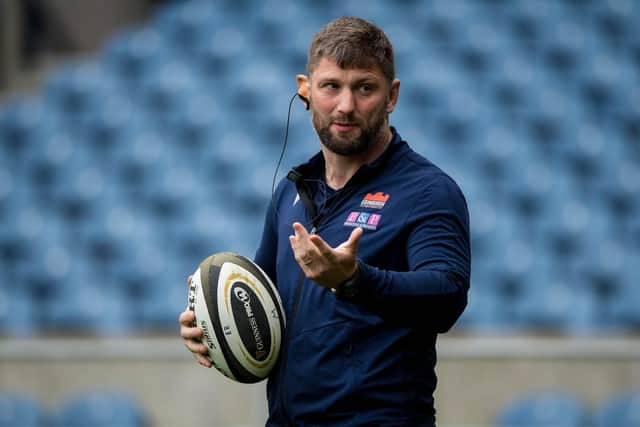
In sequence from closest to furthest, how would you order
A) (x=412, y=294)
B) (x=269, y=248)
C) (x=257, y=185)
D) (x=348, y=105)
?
(x=412, y=294) → (x=348, y=105) → (x=269, y=248) → (x=257, y=185)

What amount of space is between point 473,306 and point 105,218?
3.48 m

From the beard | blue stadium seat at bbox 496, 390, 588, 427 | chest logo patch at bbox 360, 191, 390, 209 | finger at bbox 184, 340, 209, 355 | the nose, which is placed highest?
the nose

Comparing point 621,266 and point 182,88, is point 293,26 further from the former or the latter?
point 621,266

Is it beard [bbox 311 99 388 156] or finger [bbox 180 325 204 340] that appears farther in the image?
finger [bbox 180 325 204 340]

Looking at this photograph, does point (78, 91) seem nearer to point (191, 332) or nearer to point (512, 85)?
point (512, 85)

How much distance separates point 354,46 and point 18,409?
16.6 ft

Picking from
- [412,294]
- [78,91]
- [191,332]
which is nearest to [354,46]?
[412,294]

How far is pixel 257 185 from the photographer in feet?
27.9

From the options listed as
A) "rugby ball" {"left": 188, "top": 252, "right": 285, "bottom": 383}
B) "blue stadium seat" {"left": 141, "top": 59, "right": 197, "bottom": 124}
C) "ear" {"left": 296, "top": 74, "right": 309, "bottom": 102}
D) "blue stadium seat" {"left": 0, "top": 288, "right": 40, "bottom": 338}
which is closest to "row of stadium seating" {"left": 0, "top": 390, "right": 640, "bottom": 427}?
"blue stadium seat" {"left": 0, "top": 288, "right": 40, "bottom": 338}

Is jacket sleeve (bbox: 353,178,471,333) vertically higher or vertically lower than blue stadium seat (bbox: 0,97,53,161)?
lower

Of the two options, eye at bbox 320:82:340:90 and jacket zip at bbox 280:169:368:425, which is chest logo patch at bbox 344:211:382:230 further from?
eye at bbox 320:82:340:90

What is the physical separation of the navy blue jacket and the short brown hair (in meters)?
0.27

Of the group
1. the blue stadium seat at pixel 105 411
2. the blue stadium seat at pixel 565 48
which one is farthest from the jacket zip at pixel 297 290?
the blue stadium seat at pixel 565 48

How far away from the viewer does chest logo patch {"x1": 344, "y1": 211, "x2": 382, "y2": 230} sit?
261cm
